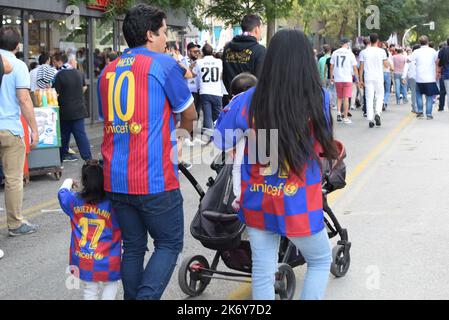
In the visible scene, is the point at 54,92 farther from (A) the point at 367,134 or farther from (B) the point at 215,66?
(A) the point at 367,134

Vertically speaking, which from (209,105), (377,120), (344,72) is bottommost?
(377,120)

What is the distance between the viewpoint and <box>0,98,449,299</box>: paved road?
18.1ft

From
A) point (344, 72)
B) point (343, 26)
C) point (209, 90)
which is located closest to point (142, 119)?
point (209, 90)

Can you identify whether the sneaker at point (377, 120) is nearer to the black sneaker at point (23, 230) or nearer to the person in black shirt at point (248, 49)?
the person in black shirt at point (248, 49)

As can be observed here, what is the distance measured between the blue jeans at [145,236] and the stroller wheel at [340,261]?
1592 millimetres

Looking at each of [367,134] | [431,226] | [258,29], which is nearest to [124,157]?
[431,226]

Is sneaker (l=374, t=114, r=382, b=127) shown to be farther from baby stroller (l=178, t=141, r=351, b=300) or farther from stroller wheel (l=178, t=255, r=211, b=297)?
stroller wheel (l=178, t=255, r=211, b=297)

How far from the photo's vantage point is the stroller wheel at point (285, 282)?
480 cm

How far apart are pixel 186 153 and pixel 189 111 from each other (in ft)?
28.4

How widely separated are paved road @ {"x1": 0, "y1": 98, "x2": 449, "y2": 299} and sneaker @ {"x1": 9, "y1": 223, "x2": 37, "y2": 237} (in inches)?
3.5

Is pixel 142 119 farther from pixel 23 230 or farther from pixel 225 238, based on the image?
pixel 23 230

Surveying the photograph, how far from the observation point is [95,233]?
4574 mm

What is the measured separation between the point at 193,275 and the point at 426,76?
48.2 feet

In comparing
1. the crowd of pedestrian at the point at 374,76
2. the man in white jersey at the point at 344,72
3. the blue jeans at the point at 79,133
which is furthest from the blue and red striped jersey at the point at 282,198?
the man in white jersey at the point at 344,72
